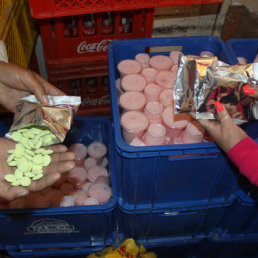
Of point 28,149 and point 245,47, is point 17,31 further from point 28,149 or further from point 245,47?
point 245,47

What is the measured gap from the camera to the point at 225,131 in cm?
87

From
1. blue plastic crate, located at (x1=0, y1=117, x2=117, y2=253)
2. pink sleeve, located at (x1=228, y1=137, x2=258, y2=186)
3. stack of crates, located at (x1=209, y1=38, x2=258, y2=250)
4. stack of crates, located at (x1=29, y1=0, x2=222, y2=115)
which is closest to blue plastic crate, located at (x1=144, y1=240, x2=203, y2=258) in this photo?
stack of crates, located at (x1=209, y1=38, x2=258, y2=250)

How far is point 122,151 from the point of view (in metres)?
0.92

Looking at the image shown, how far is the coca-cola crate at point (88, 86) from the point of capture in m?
1.64

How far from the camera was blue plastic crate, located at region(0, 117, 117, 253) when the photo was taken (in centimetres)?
111

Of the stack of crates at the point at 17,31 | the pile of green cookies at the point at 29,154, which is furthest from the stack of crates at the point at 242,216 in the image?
the stack of crates at the point at 17,31

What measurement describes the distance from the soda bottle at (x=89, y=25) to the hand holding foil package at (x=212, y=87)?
2.53 ft

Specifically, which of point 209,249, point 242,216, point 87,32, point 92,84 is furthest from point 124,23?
point 209,249

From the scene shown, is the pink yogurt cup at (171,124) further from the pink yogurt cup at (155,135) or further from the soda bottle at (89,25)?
the soda bottle at (89,25)

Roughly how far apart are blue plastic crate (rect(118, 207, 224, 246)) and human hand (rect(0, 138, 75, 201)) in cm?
34

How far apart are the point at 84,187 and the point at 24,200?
0.99 ft

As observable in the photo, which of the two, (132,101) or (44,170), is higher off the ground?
(132,101)

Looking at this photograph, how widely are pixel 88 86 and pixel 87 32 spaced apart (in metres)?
0.35

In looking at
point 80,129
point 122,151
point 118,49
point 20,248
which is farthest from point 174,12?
point 20,248
